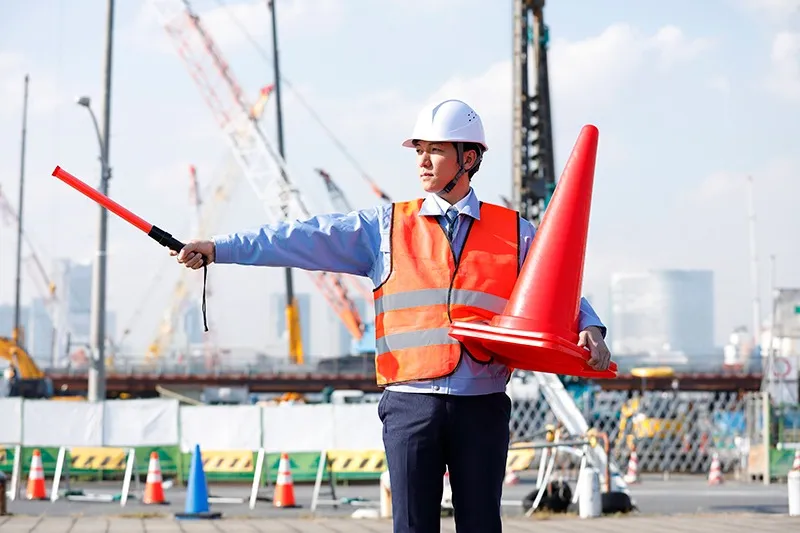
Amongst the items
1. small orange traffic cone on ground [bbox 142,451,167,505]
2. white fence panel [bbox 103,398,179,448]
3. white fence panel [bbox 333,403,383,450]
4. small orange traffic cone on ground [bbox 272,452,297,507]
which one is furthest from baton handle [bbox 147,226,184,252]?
white fence panel [bbox 103,398,179,448]

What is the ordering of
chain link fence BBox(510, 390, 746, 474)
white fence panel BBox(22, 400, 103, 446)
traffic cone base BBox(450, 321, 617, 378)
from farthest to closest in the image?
1. chain link fence BBox(510, 390, 746, 474)
2. white fence panel BBox(22, 400, 103, 446)
3. traffic cone base BBox(450, 321, 617, 378)

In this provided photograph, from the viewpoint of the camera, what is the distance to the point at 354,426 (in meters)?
24.0

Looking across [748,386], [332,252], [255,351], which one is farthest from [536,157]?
[255,351]

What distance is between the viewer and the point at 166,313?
141m

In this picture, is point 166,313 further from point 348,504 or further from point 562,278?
point 562,278

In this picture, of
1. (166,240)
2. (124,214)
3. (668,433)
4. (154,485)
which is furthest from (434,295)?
(668,433)

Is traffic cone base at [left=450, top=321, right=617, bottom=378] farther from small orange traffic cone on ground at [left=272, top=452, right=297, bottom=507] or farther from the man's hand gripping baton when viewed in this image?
small orange traffic cone on ground at [left=272, top=452, right=297, bottom=507]

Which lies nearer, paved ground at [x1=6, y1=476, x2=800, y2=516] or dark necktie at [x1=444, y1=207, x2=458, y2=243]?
dark necktie at [x1=444, y1=207, x2=458, y2=243]

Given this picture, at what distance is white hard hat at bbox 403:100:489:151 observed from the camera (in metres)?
5.16

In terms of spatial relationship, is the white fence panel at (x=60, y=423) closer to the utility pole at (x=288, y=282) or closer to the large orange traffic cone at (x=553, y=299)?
the large orange traffic cone at (x=553, y=299)

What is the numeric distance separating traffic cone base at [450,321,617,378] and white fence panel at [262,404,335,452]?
18.7 m

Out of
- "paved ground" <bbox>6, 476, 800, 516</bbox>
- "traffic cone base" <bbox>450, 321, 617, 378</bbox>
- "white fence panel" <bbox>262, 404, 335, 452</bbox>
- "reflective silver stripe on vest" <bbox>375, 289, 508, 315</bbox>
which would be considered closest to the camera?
"traffic cone base" <bbox>450, 321, 617, 378</bbox>

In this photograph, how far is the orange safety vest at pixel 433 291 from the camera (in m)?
4.99

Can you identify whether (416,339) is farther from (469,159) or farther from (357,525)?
(357,525)
